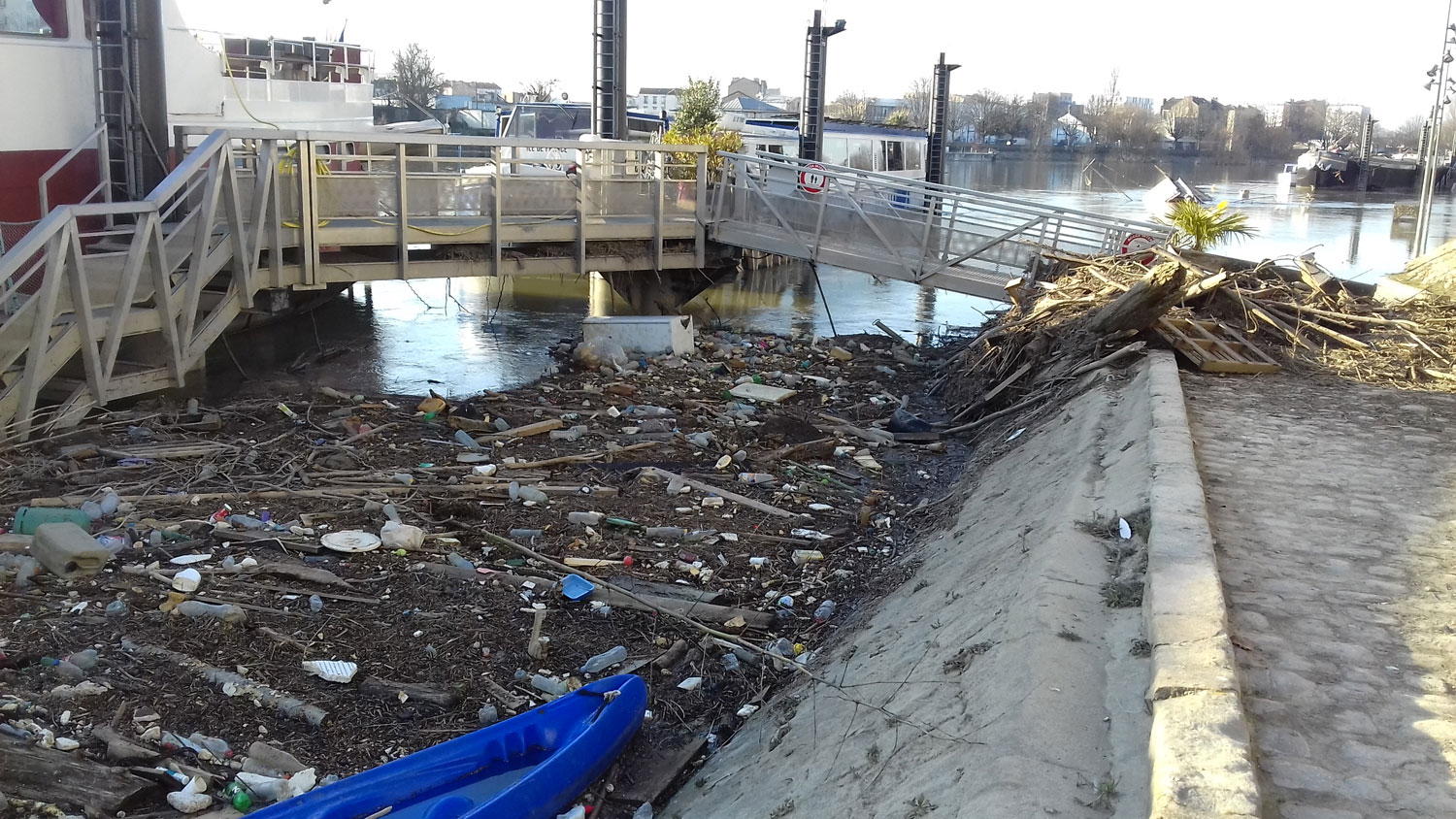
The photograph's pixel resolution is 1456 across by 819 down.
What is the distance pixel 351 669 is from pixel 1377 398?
7.08 meters

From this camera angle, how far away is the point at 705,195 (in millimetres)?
16094

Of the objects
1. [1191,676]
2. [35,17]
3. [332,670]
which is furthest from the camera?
[35,17]

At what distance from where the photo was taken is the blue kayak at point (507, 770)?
162 inches

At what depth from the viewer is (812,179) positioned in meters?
17.7

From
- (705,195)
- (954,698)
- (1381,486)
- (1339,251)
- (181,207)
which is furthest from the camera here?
(1339,251)

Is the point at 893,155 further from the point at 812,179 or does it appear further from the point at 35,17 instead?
the point at 35,17

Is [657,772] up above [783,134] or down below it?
below

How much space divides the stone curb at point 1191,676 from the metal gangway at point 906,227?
9.65 meters

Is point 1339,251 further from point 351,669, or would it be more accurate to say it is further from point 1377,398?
point 351,669

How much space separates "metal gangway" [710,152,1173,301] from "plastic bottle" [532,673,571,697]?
1014cm

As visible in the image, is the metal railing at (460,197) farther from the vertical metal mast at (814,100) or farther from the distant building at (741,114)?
the distant building at (741,114)

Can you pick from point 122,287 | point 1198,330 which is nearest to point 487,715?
point 122,287

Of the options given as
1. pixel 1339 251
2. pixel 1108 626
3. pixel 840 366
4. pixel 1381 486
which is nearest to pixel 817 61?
pixel 840 366

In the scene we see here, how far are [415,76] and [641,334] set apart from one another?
173 ft
